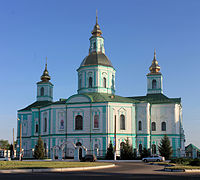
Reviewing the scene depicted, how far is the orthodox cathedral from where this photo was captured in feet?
153

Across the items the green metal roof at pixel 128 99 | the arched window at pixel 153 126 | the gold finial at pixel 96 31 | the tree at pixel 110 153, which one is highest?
the gold finial at pixel 96 31

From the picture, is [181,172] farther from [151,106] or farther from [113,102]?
[151,106]

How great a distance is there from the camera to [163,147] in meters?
44.0

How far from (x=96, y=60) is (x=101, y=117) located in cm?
975

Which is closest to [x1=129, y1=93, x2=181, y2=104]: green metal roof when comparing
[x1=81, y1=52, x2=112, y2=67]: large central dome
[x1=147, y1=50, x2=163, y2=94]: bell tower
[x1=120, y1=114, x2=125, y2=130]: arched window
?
[x1=147, y1=50, x2=163, y2=94]: bell tower

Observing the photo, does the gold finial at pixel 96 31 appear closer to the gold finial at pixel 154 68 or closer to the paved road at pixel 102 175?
the gold finial at pixel 154 68

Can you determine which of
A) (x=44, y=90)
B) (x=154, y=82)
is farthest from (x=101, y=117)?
(x=44, y=90)

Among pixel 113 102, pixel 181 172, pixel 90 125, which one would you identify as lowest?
pixel 181 172

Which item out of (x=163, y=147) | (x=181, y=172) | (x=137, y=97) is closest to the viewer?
(x=181, y=172)

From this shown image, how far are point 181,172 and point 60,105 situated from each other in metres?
29.5

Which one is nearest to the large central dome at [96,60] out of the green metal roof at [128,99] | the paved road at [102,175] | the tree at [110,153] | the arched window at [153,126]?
the green metal roof at [128,99]

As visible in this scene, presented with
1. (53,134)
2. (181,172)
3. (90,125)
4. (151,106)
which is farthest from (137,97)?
(181,172)

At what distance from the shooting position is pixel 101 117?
4653cm

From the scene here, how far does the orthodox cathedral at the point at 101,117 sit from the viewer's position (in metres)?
46.6
